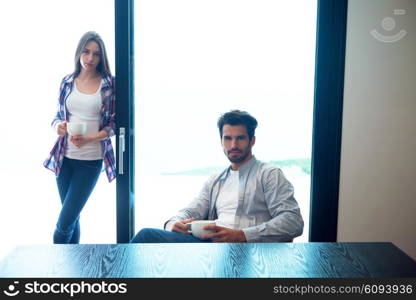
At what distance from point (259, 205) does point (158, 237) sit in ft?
1.61

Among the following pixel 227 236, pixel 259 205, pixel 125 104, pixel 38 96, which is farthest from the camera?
pixel 38 96

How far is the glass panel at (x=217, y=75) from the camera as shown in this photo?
2484mm

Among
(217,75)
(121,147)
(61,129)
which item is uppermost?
(217,75)

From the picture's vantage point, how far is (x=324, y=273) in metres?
1.06

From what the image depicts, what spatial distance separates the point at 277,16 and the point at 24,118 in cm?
201

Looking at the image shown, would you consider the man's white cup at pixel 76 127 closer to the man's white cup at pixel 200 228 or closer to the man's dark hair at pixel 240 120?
the man's dark hair at pixel 240 120

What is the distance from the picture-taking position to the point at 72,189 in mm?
2348

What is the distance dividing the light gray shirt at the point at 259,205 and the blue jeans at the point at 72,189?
756 millimetres

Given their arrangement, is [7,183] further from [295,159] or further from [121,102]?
[295,159]

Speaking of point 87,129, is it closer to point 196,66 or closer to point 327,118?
point 196,66

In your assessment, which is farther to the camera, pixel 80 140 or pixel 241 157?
pixel 80 140

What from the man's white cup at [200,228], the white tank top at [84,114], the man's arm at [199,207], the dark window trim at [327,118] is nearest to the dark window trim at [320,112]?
the dark window trim at [327,118]

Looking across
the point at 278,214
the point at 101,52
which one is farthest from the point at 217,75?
the point at 278,214

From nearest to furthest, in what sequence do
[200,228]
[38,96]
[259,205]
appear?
[200,228]
[259,205]
[38,96]
